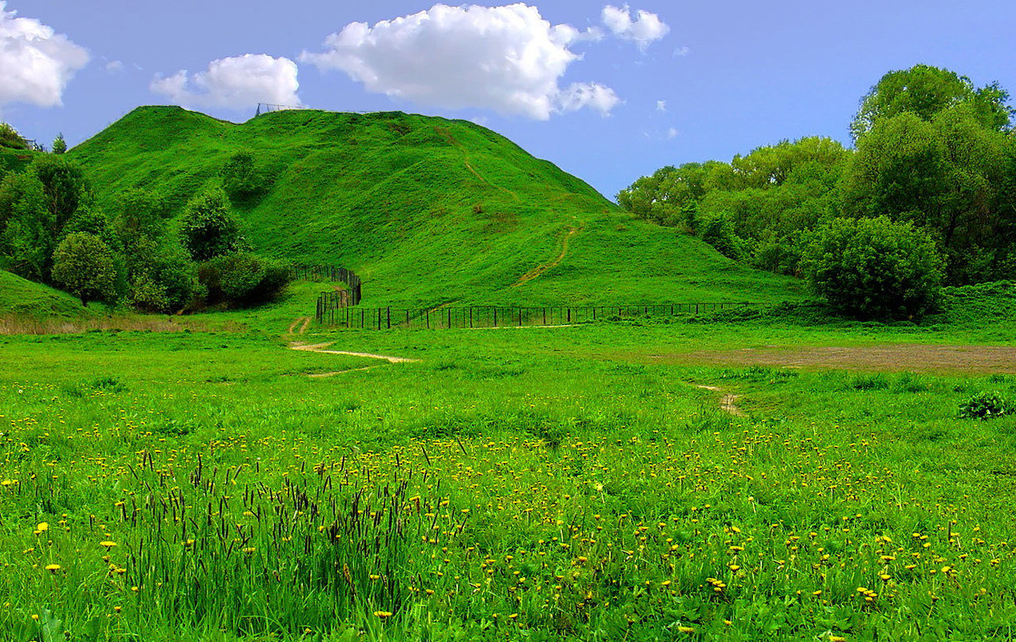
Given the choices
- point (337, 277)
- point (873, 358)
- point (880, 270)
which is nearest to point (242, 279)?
point (337, 277)

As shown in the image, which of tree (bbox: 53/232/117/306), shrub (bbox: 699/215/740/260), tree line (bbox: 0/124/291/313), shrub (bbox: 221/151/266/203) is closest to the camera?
tree (bbox: 53/232/117/306)

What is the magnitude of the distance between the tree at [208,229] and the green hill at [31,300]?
1171 inches

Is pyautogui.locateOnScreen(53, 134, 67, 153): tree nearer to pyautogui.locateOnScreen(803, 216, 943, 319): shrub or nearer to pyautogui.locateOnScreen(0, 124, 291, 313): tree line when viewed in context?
pyautogui.locateOnScreen(0, 124, 291, 313): tree line

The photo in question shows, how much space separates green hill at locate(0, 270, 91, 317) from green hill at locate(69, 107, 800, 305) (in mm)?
26662

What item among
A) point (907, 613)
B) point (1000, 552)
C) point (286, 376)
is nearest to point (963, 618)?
point (907, 613)

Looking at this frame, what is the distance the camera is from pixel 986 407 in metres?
10.6

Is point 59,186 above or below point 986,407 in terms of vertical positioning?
above

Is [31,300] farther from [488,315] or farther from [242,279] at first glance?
[488,315]

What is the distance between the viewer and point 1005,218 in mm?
51281

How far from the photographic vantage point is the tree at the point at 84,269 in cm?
5594

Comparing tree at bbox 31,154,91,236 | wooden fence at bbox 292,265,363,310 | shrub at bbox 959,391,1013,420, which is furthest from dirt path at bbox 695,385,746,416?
tree at bbox 31,154,91,236

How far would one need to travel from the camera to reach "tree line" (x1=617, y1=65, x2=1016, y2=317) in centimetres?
4241

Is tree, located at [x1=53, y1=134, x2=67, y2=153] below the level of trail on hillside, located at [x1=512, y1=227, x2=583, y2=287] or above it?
above

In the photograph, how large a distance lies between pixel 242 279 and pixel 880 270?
203 feet
